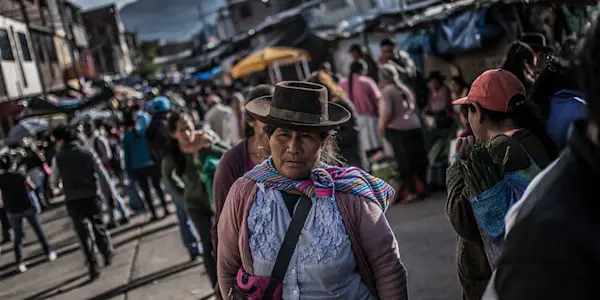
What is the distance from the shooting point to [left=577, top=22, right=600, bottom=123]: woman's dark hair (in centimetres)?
114

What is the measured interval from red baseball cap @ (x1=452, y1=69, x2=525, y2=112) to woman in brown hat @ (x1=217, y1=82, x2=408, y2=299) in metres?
0.69

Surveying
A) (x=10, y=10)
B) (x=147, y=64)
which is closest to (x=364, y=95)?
(x=10, y=10)

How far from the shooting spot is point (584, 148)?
1.18 m

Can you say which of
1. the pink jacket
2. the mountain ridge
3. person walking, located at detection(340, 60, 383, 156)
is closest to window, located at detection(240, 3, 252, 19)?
person walking, located at detection(340, 60, 383, 156)

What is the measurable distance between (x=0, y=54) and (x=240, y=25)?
31.6 meters

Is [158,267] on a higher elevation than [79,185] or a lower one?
lower

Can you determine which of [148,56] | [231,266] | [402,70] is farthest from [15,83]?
[148,56]

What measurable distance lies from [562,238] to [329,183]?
4.60ft

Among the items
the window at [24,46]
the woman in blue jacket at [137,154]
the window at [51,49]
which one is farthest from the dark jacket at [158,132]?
the window at [51,49]

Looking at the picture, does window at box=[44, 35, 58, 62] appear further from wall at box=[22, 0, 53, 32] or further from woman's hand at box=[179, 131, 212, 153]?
woman's hand at box=[179, 131, 212, 153]

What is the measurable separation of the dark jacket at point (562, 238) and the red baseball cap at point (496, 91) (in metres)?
1.66

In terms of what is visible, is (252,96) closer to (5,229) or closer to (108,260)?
(108,260)

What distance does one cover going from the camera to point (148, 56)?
76.5 metres

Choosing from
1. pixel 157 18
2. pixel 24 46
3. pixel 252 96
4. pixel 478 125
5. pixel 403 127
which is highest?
pixel 157 18
